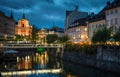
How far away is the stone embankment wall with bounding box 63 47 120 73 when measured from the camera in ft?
158

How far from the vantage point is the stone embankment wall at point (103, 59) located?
48.2 metres

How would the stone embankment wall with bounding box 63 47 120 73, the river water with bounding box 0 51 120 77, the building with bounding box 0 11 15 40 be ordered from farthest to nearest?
the building with bounding box 0 11 15 40
the stone embankment wall with bounding box 63 47 120 73
the river water with bounding box 0 51 120 77

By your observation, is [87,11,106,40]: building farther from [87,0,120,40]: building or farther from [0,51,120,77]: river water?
[0,51,120,77]: river water

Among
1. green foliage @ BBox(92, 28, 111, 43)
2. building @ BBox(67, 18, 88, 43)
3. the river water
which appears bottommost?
the river water

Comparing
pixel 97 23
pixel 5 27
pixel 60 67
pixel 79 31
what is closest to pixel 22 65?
pixel 60 67

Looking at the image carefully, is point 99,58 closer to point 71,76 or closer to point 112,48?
point 112,48

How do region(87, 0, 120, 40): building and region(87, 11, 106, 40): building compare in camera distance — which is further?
region(87, 11, 106, 40): building

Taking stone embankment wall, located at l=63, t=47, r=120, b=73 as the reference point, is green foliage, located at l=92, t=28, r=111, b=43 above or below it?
above

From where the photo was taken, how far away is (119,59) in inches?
1858

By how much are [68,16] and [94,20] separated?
112 feet

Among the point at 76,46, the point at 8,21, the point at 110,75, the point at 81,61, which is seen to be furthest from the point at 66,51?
the point at 8,21

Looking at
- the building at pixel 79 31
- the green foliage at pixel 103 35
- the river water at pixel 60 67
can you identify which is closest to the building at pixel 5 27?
the building at pixel 79 31

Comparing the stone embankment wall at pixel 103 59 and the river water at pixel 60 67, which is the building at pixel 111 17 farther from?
the river water at pixel 60 67

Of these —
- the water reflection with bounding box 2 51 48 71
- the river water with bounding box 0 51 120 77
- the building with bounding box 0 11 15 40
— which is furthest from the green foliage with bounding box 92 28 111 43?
the building with bounding box 0 11 15 40
